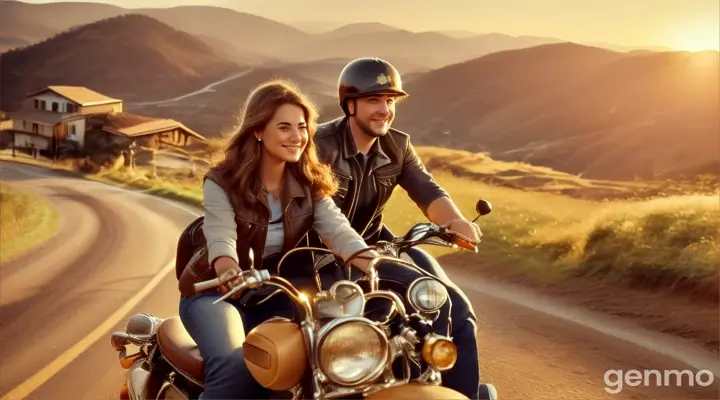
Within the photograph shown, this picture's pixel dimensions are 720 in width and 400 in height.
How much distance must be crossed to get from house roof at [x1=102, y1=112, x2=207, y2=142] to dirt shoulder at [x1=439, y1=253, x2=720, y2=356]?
279 inches

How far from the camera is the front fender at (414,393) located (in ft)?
7.60

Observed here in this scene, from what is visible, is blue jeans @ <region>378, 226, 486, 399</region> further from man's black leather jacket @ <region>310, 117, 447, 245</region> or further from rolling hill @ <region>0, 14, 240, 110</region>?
rolling hill @ <region>0, 14, 240, 110</region>

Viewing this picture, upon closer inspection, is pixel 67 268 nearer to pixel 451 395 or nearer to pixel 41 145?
pixel 41 145

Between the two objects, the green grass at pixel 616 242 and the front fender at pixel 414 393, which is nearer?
the front fender at pixel 414 393

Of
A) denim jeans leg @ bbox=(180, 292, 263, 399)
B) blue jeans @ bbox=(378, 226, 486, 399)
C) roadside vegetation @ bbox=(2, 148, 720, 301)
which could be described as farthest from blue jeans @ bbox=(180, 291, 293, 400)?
roadside vegetation @ bbox=(2, 148, 720, 301)

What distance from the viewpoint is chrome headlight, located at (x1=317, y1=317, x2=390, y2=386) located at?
2.34m

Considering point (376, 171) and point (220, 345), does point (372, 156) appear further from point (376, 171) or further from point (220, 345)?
point (220, 345)

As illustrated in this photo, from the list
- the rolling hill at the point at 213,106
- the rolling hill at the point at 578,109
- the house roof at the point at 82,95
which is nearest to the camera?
the house roof at the point at 82,95

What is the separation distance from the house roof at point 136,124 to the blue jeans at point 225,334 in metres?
11.1

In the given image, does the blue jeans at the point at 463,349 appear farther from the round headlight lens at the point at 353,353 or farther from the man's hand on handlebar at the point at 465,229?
the round headlight lens at the point at 353,353

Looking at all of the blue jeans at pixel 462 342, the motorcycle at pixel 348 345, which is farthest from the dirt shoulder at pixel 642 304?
the motorcycle at pixel 348 345

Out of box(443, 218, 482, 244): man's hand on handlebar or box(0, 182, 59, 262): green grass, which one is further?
box(0, 182, 59, 262): green grass

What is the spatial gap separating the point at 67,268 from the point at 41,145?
16.1ft

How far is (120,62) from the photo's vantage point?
13938mm
